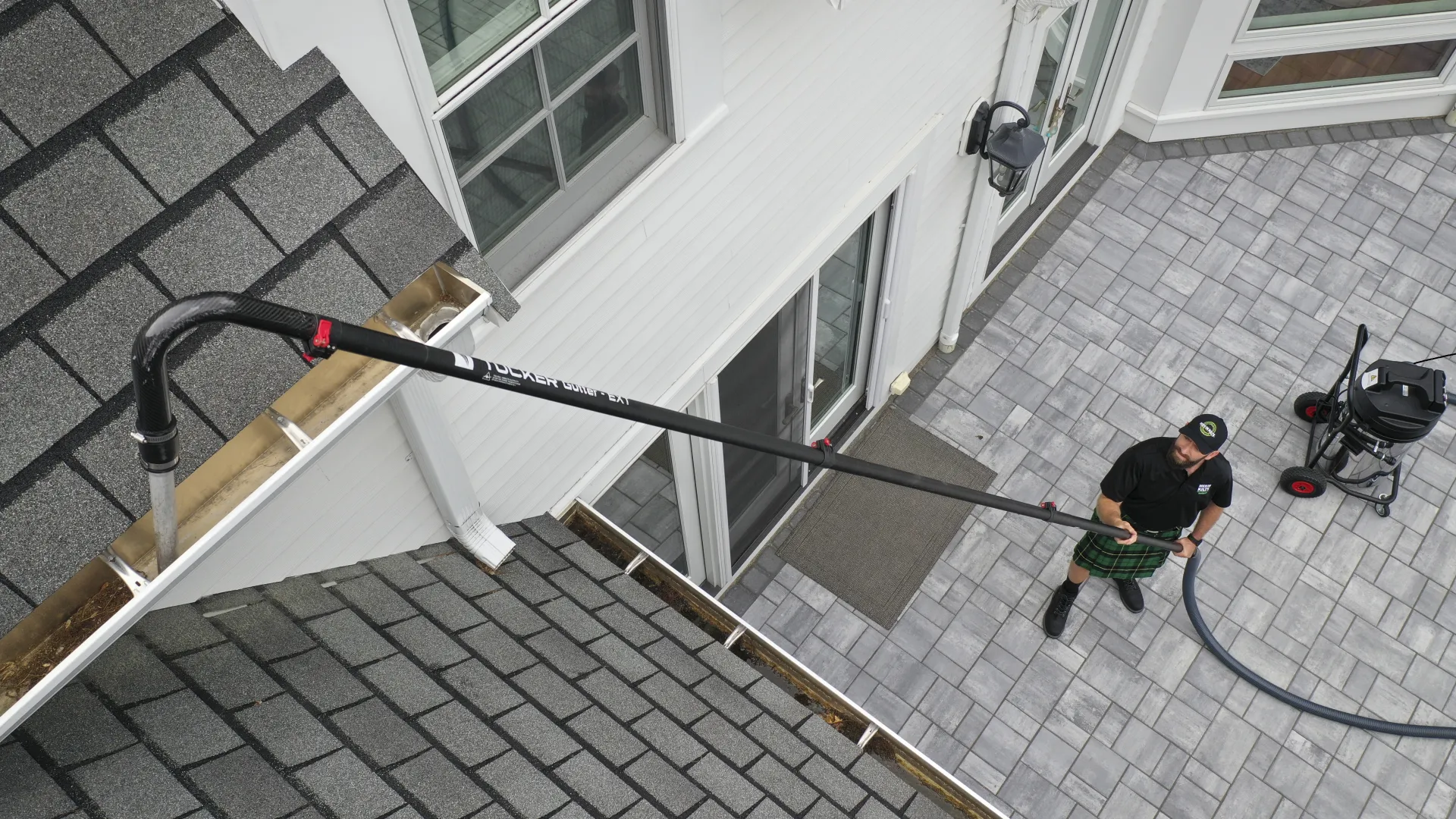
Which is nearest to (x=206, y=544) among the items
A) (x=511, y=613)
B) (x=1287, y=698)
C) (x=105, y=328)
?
(x=105, y=328)

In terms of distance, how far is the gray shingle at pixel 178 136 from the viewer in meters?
2.47

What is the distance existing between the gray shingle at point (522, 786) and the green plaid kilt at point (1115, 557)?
15.4ft

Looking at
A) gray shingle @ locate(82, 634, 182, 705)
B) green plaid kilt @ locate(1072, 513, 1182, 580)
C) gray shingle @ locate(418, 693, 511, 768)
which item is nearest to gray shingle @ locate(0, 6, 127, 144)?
gray shingle @ locate(82, 634, 182, 705)

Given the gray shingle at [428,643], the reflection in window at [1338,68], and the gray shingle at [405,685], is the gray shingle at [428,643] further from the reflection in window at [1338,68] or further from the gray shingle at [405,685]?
the reflection in window at [1338,68]

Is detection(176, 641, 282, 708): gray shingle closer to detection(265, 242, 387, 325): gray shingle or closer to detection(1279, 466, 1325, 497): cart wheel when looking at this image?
detection(265, 242, 387, 325): gray shingle

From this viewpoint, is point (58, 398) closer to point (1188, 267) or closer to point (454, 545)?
point (454, 545)

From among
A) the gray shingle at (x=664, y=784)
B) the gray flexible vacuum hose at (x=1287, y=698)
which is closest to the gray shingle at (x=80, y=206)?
the gray shingle at (x=664, y=784)

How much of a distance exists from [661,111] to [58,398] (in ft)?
8.72

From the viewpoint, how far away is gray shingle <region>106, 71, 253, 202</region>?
247cm

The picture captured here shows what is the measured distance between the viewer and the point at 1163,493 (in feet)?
21.0

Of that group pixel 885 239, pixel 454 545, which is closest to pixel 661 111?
pixel 454 545

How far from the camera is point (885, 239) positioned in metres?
7.27

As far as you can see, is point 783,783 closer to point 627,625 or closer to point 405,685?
point 627,625

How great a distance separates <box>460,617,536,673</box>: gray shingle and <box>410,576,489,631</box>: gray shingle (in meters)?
0.05
